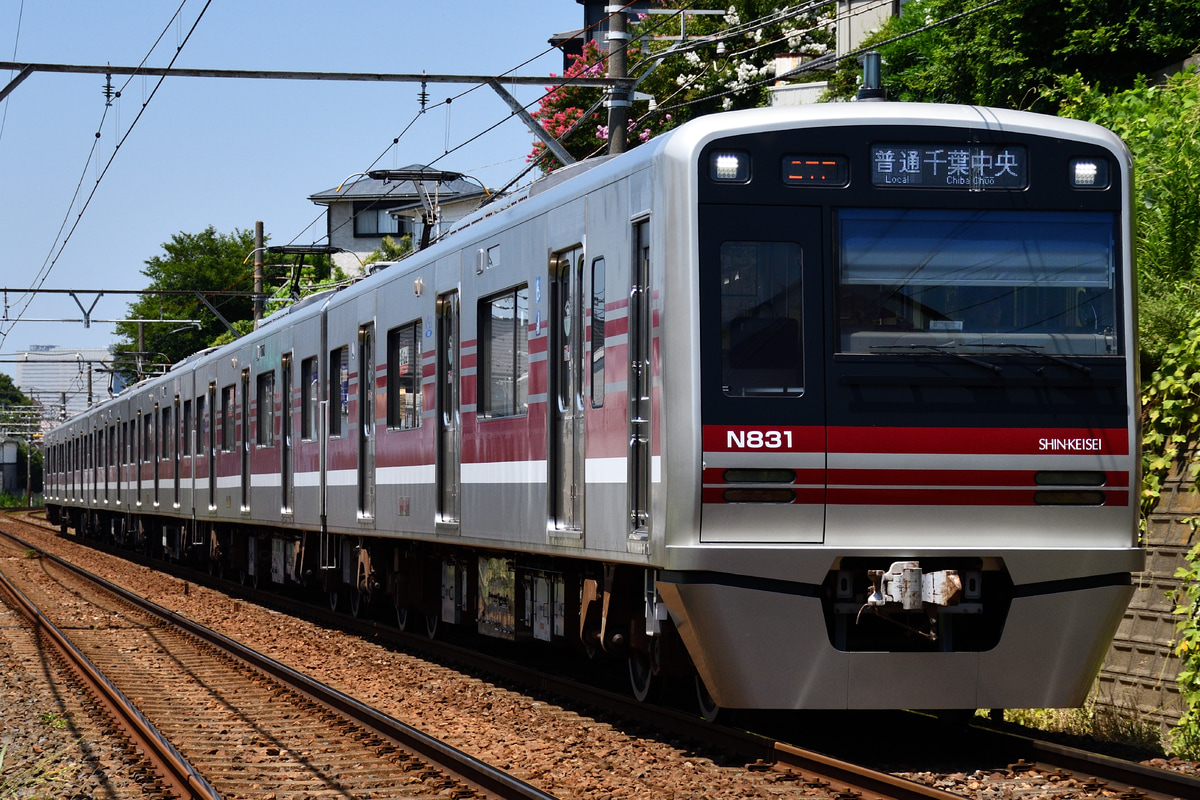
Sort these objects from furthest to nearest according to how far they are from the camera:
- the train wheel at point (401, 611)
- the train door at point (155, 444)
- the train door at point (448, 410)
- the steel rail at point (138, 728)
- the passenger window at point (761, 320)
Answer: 1. the train door at point (155, 444)
2. the train wheel at point (401, 611)
3. the train door at point (448, 410)
4. the steel rail at point (138, 728)
5. the passenger window at point (761, 320)

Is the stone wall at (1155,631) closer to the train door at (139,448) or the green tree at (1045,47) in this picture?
the green tree at (1045,47)

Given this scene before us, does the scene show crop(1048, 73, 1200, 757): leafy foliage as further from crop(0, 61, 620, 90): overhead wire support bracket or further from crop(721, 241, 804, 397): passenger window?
crop(0, 61, 620, 90): overhead wire support bracket

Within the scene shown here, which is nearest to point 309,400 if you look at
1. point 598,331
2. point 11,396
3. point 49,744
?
point 49,744

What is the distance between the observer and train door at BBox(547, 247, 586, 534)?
904 centimetres

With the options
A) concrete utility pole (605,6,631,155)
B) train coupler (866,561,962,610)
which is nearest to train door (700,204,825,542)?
train coupler (866,561,962,610)

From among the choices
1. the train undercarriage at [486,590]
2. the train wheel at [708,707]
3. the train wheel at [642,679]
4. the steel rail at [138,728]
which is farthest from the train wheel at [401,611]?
the train wheel at [708,707]

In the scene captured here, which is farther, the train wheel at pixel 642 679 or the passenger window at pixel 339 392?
the passenger window at pixel 339 392

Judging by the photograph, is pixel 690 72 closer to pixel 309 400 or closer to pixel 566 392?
pixel 309 400

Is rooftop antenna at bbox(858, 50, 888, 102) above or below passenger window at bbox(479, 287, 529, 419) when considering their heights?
above

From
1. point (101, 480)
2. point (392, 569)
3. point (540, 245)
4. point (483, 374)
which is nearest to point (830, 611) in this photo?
point (540, 245)

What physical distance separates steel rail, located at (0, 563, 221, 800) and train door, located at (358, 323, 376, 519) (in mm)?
2684

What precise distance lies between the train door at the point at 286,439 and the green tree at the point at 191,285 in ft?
200

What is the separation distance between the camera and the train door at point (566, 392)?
9039mm

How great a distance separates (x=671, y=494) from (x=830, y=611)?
3.16 ft
